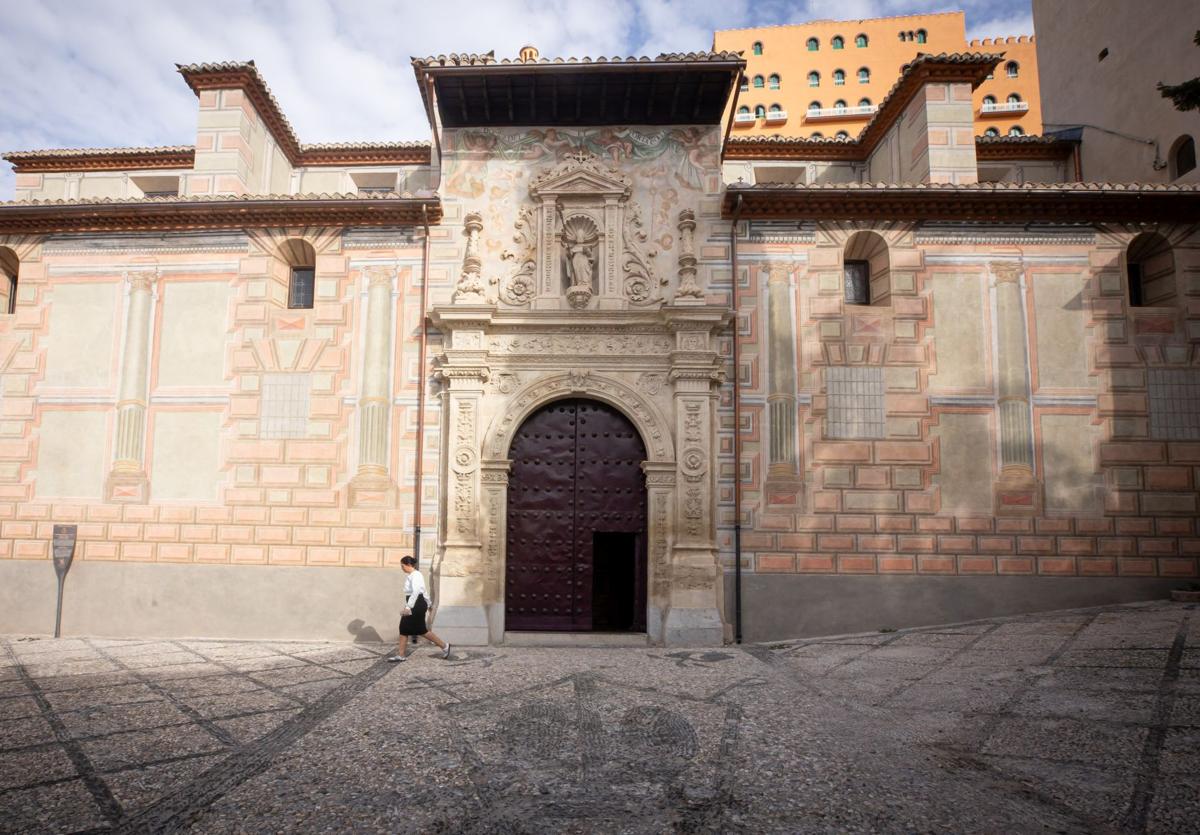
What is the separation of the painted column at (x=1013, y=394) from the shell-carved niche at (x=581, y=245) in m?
5.00

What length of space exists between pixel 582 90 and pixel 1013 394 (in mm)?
7655

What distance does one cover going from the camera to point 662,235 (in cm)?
1062

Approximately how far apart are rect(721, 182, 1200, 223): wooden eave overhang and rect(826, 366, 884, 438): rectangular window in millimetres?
2351

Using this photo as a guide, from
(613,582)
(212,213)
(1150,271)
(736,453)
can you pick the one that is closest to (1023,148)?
(1150,271)

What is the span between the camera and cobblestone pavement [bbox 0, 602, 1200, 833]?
4.06m

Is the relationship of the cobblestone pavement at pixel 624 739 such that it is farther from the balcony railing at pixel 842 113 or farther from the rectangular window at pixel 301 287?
the balcony railing at pixel 842 113

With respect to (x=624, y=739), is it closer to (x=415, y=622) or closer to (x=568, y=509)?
→ (x=415, y=622)

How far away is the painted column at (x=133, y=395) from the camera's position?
1033 cm

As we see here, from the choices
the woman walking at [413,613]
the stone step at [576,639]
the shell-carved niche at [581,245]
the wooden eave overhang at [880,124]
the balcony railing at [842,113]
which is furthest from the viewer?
the balcony railing at [842,113]

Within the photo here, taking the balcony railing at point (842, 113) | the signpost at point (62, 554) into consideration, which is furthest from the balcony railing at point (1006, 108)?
the signpost at point (62, 554)

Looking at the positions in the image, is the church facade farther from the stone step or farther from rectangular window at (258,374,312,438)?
the stone step

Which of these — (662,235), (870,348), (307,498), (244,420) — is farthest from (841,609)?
(244,420)

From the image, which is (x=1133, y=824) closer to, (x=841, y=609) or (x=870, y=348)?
(x=841, y=609)

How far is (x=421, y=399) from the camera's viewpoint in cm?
1022
